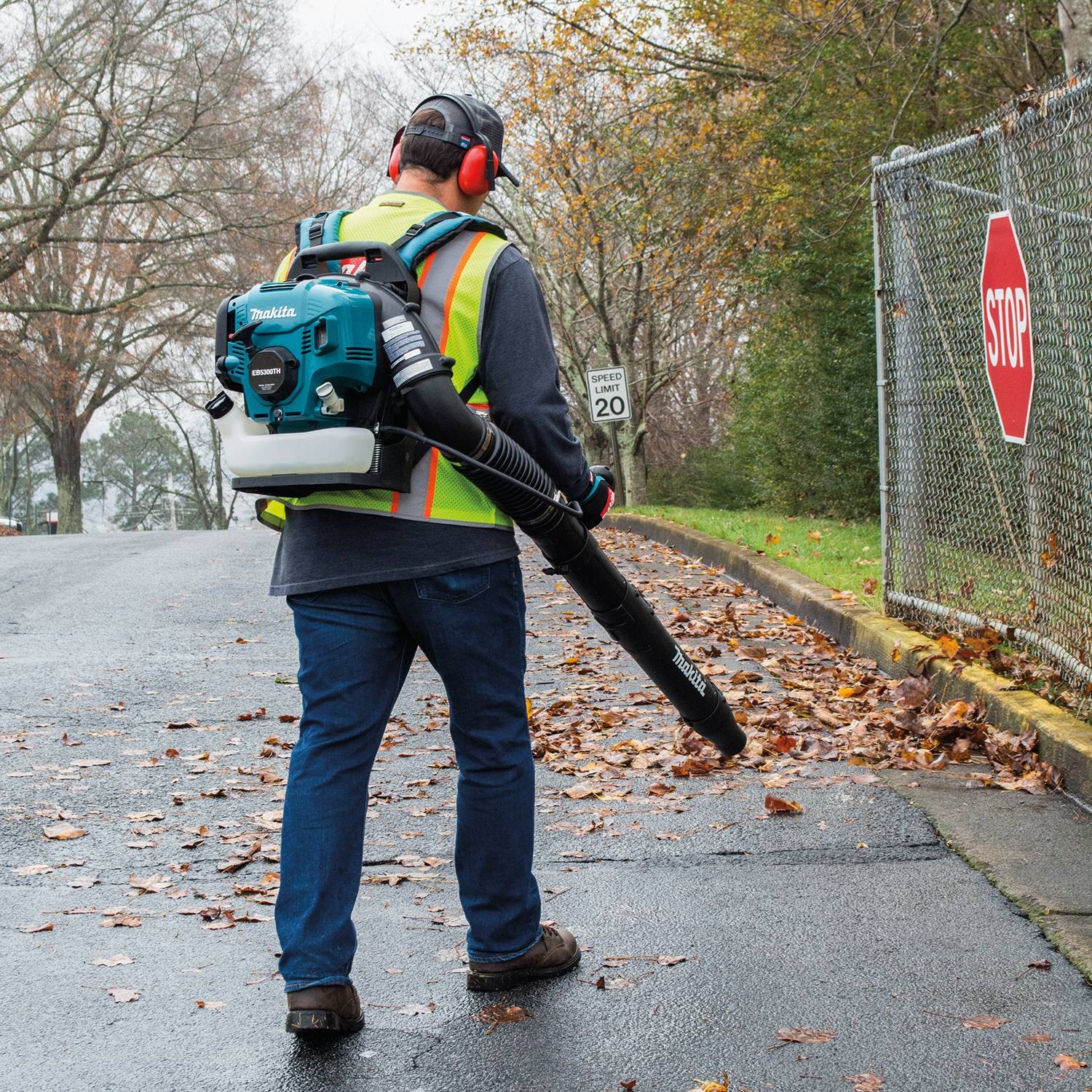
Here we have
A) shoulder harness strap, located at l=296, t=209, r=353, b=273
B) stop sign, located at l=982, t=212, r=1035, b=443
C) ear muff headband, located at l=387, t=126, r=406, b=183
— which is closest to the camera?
shoulder harness strap, located at l=296, t=209, r=353, b=273

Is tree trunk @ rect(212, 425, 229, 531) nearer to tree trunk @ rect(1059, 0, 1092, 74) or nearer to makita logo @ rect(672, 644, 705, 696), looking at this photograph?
tree trunk @ rect(1059, 0, 1092, 74)

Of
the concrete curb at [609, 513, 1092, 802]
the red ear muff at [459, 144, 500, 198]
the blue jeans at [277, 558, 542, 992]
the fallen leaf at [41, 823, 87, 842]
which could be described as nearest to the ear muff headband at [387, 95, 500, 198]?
the red ear muff at [459, 144, 500, 198]

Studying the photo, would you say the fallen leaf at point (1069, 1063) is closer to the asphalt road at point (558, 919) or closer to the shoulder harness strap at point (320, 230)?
the asphalt road at point (558, 919)

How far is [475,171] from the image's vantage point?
11.1 feet

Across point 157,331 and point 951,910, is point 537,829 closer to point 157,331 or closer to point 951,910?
point 951,910

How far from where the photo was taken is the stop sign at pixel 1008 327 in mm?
6109

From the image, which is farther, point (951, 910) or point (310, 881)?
point (951, 910)

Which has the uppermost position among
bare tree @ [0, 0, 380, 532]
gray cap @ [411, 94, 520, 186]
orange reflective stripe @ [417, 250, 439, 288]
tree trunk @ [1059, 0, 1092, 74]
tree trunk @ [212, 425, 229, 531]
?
bare tree @ [0, 0, 380, 532]

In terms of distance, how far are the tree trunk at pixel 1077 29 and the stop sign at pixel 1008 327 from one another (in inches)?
163

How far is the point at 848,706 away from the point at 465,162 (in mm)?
3949

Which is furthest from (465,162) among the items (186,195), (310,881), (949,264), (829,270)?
(186,195)

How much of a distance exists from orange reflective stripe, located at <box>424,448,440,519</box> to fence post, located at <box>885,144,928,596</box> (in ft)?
16.3

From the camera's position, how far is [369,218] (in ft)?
10.9

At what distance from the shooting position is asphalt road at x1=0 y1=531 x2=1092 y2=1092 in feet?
9.82
